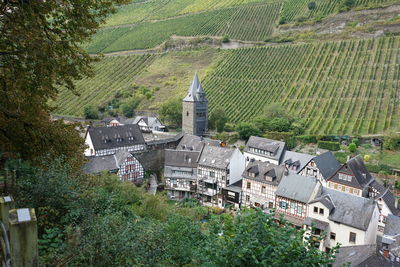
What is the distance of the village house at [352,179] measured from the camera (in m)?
29.7

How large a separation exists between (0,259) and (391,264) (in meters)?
17.8

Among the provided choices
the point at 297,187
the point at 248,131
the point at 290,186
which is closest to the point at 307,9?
the point at 248,131

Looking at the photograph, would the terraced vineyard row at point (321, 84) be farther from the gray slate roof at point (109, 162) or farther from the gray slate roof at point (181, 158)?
the gray slate roof at point (109, 162)

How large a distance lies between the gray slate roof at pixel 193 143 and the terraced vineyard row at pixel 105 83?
31.1 meters

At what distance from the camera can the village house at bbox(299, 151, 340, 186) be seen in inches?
1275

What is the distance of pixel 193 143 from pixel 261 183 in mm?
11752

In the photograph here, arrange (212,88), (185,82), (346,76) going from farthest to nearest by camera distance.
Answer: (185,82), (212,88), (346,76)

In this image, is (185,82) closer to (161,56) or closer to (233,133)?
(161,56)

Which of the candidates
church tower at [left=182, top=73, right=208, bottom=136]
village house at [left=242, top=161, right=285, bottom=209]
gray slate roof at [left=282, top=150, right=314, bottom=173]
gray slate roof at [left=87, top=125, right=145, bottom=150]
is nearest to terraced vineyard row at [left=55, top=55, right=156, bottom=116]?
church tower at [left=182, top=73, right=208, bottom=136]

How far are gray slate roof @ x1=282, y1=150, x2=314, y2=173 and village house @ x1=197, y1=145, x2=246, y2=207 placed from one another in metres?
4.68

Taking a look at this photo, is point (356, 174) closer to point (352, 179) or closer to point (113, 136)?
point (352, 179)

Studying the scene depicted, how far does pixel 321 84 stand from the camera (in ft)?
211

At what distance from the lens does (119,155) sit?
117ft

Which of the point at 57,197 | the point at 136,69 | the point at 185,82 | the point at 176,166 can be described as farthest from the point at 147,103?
the point at 57,197
